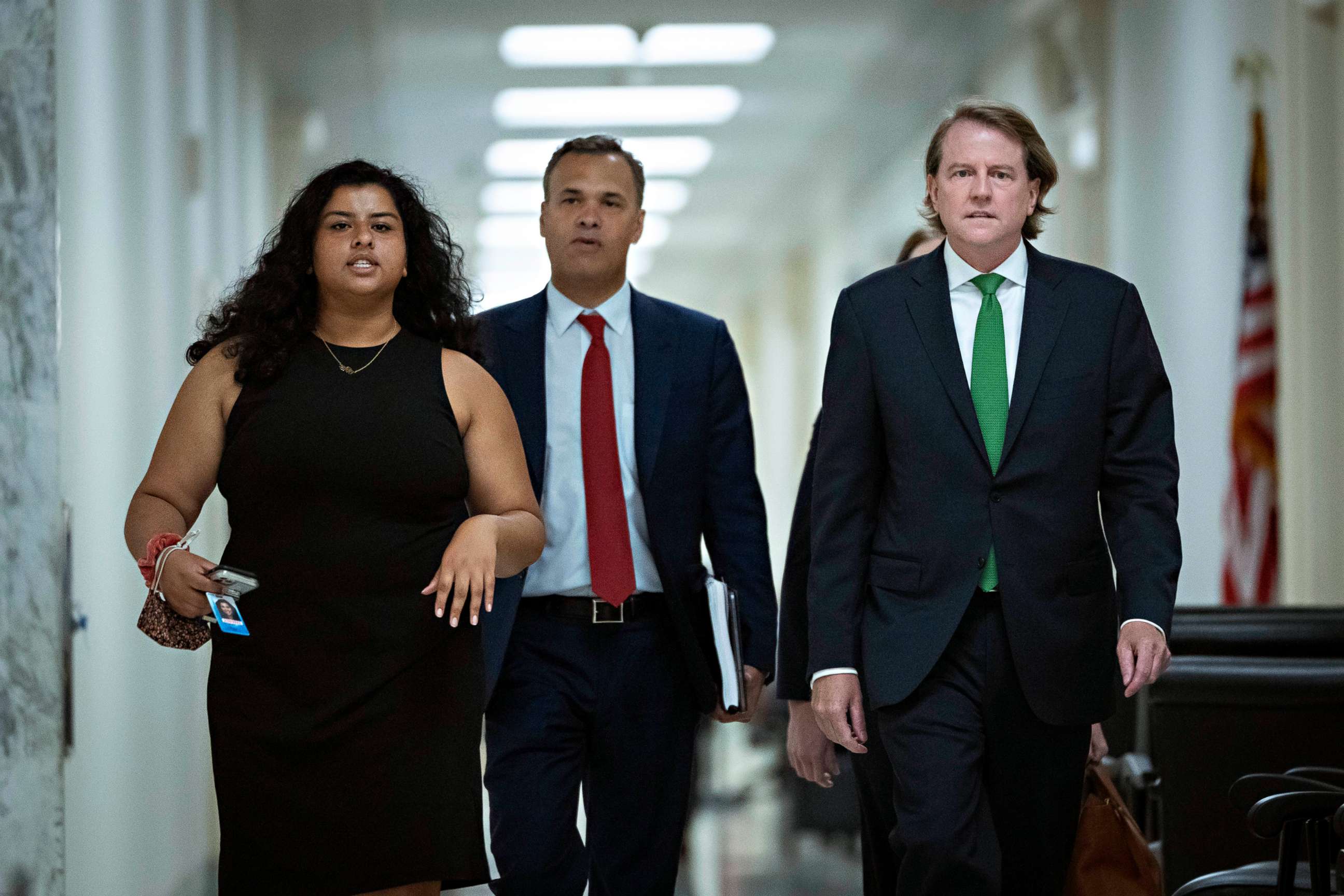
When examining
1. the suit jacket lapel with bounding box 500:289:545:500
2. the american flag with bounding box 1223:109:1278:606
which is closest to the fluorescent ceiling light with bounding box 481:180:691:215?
the american flag with bounding box 1223:109:1278:606

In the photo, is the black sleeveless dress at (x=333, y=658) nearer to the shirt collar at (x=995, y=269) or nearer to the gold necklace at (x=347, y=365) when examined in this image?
the gold necklace at (x=347, y=365)

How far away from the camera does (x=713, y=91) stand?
10.7 metres

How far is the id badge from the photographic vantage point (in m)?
2.42

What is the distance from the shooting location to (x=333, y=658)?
8.43 ft

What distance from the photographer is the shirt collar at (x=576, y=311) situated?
3.45 m

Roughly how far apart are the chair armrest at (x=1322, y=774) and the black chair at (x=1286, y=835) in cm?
10

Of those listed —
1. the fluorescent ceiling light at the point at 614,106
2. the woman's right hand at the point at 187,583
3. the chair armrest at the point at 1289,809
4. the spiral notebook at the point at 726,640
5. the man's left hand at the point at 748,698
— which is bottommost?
the chair armrest at the point at 1289,809

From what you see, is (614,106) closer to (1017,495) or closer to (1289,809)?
(1017,495)

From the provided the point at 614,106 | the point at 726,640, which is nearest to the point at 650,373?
the point at 726,640

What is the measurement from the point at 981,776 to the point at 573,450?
1.13 metres

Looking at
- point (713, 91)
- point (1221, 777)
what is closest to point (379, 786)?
point (1221, 777)

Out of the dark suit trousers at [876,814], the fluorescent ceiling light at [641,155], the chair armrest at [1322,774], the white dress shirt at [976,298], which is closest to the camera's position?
the white dress shirt at [976,298]

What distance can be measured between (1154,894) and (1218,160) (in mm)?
4522

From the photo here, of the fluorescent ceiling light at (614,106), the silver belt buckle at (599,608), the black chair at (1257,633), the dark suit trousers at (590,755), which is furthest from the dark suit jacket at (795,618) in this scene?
the fluorescent ceiling light at (614,106)
